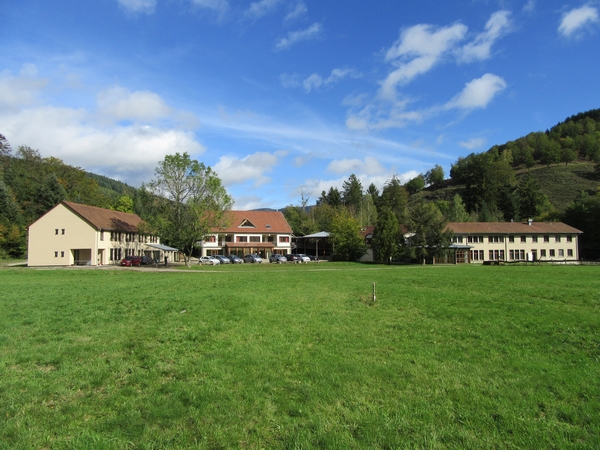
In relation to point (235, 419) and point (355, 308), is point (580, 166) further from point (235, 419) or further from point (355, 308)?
point (235, 419)

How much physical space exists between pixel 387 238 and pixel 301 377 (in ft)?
171

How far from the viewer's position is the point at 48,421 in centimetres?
524

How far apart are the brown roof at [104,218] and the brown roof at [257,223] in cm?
1839

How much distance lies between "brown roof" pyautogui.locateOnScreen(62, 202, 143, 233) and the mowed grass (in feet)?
146

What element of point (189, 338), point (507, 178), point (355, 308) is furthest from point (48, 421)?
point (507, 178)

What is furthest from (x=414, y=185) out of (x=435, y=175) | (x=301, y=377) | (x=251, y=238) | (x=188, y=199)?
(x=301, y=377)

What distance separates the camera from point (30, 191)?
74812 millimetres

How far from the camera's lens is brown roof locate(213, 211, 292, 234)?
77.3m

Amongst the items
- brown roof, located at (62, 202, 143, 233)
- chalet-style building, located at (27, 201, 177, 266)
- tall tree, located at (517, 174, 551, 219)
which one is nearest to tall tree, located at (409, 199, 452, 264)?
chalet-style building, located at (27, 201, 177, 266)

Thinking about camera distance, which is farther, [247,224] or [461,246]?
[247,224]

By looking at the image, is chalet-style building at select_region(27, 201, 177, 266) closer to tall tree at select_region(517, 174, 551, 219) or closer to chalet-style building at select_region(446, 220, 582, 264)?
chalet-style building at select_region(446, 220, 582, 264)

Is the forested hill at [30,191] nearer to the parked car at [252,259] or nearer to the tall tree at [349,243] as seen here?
the parked car at [252,259]

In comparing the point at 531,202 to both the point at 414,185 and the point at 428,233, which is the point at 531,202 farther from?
the point at 414,185

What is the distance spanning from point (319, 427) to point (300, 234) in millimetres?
87024
